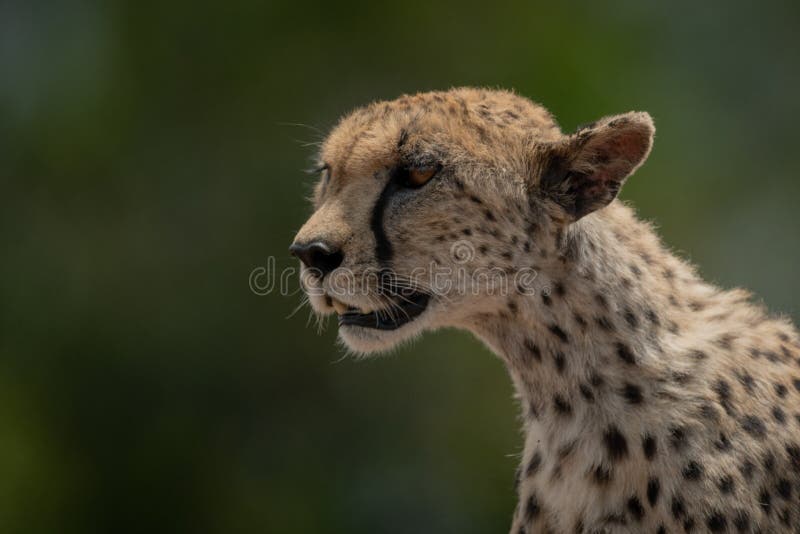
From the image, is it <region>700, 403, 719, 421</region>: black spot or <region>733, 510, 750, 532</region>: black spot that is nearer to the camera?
<region>733, 510, 750, 532</region>: black spot

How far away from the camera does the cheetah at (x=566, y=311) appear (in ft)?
11.1

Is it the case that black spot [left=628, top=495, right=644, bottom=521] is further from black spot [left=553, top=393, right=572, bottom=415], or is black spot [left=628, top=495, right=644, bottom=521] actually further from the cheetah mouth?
the cheetah mouth

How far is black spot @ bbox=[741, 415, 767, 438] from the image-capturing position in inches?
135

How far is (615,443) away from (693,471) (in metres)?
0.26

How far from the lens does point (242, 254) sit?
382 inches

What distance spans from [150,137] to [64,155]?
0.89 meters

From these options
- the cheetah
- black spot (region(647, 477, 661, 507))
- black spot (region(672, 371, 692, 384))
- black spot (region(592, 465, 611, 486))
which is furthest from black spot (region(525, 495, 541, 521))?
black spot (region(672, 371, 692, 384))

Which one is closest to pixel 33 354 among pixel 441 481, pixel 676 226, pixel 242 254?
pixel 242 254

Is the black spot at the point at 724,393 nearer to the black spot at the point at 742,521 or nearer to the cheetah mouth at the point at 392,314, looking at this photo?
the black spot at the point at 742,521

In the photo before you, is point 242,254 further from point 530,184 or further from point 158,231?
point 530,184

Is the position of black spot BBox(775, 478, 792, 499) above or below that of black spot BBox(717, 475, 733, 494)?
above

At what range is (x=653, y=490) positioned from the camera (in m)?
3.35

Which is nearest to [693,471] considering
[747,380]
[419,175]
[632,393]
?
[632,393]

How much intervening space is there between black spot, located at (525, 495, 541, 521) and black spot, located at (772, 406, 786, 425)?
855 mm
